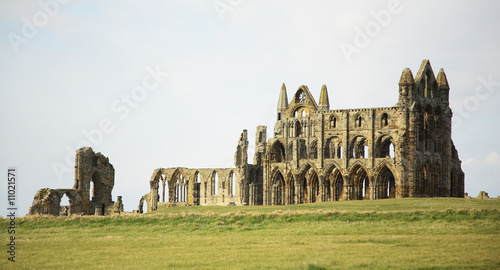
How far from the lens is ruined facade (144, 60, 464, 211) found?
78750 mm

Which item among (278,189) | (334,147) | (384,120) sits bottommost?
(278,189)

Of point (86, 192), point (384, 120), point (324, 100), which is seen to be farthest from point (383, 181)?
point (86, 192)

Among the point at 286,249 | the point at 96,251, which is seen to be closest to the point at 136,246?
the point at 96,251

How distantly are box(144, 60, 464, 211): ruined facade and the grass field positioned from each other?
16962 millimetres

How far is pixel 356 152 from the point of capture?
83250 mm

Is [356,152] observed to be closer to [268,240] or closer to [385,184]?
[385,184]

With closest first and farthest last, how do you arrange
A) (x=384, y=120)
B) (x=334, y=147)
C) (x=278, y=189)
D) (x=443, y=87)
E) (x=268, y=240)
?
(x=268, y=240) → (x=384, y=120) → (x=443, y=87) → (x=334, y=147) → (x=278, y=189)

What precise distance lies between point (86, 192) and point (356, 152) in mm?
26893

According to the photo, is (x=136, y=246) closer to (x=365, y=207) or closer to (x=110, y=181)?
(x=365, y=207)

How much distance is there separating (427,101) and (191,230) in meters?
38.1

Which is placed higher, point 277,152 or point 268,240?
point 277,152

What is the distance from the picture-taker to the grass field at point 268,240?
33150 millimetres

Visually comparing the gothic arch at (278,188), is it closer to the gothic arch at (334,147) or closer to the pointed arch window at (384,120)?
the gothic arch at (334,147)

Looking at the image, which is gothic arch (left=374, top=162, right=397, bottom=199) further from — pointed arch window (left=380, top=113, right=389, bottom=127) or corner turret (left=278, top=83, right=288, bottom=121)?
corner turret (left=278, top=83, right=288, bottom=121)
